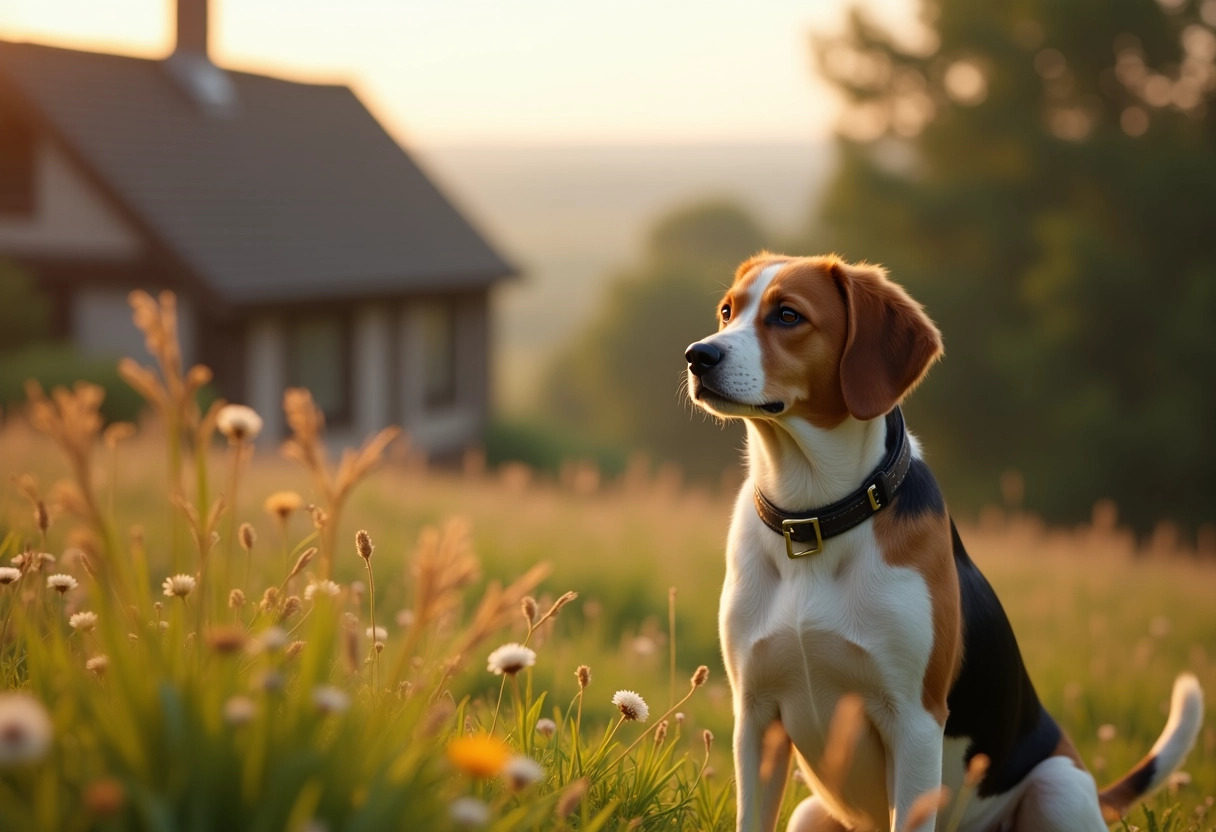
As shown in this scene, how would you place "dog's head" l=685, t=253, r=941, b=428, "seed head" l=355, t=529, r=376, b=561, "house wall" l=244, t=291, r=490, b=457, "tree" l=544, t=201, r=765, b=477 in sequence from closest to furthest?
1. "seed head" l=355, t=529, r=376, b=561
2. "dog's head" l=685, t=253, r=941, b=428
3. "house wall" l=244, t=291, r=490, b=457
4. "tree" l=544, t=201, r=765, b=477

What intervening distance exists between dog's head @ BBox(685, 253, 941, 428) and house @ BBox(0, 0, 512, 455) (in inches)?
648

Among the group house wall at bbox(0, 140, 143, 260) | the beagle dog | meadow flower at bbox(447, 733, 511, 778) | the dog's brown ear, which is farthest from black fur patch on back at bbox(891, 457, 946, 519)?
house wall at bbox(0, 140, 143, 260)

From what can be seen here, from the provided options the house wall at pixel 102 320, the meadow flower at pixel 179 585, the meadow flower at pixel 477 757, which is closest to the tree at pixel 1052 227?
the house wall at pixel 102 320

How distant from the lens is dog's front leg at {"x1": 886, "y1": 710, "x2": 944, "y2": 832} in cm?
315

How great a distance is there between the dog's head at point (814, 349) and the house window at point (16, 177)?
19.6 metres

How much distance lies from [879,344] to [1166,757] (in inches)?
69.6

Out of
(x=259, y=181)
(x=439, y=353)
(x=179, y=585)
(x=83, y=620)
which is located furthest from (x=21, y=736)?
(x=439, y=353)

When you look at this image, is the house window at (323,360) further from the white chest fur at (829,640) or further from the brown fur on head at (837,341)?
the white chest fur at (829,640)

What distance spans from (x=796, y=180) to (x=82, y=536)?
13449 centimetres

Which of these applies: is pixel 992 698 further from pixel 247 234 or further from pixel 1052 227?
pixel 1052 227

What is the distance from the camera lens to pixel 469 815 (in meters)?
1.90

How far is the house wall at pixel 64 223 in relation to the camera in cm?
1969

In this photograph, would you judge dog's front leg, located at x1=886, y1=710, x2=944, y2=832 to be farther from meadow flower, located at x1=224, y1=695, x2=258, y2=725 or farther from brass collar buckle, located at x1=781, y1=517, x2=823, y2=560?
meadow flower, located at x1=224, y1=695, x2=258, y2=725

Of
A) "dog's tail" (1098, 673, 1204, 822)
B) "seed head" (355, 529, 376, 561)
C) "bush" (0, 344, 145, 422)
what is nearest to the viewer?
"seed head" (355, 529, 376, 561)
